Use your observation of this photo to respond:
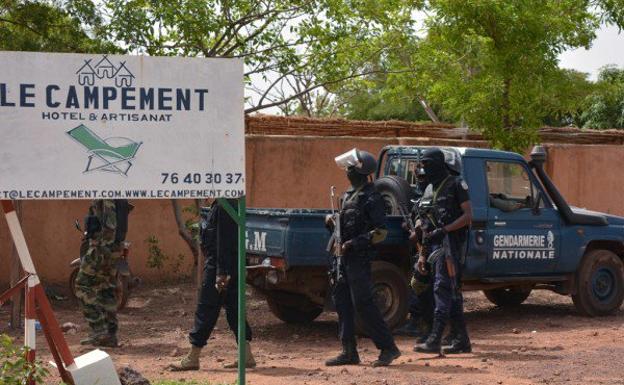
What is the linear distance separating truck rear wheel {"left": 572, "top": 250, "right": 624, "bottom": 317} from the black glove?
9.78 ft

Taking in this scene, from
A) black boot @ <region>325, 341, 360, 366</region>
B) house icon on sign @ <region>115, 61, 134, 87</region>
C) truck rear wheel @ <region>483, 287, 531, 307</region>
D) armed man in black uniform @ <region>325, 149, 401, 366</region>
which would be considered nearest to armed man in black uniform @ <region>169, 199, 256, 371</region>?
black boot @ <region>325, 341, 360, 366</region>

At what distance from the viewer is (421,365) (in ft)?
28.1

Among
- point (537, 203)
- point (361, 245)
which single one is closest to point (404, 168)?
point (537, 203)

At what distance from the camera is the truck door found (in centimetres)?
1049

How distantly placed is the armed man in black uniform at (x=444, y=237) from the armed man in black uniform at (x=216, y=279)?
1747 mm

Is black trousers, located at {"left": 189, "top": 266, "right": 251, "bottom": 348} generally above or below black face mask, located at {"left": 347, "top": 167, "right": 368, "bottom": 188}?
below

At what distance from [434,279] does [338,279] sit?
1.04 meters

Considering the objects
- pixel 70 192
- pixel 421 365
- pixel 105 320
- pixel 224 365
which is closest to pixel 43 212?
pixel 105 320

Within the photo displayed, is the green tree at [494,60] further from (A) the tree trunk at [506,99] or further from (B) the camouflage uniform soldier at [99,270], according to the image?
(B) the camouflage uniform soldier at [99,270]

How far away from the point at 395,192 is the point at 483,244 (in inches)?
41.4

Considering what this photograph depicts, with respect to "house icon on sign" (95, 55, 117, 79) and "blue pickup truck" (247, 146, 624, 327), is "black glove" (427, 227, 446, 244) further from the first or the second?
"house icon on sign" (95, 55, 117, 79)

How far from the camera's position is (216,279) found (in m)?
8.09

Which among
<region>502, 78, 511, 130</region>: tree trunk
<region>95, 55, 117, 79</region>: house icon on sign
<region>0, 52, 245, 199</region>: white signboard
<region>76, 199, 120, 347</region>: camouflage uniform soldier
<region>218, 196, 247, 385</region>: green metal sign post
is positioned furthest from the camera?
<region>502, 78, 511, 130</region>: tree trunk

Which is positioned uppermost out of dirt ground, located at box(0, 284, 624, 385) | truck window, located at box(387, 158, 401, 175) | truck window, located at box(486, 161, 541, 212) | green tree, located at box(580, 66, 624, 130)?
green tree, located at box(580, 66, 624, 130)
